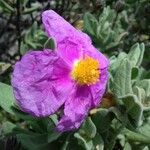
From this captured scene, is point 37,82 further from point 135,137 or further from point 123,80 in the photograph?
point 135,137

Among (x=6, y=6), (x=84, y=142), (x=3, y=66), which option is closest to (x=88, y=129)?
(x=84, y=142)

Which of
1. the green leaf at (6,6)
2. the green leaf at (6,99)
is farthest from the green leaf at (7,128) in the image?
the green leaf at (6,6)

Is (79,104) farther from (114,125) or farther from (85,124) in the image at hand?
(114,125)

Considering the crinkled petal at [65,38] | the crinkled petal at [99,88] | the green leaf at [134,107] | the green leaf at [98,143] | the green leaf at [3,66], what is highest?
the crinkled petal at [65,38]

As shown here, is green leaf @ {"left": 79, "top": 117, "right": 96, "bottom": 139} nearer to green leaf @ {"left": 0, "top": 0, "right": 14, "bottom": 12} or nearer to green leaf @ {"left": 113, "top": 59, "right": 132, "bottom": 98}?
green leaf @ {"left": 113, "top": 59, "right": 132, "bottom": 98}

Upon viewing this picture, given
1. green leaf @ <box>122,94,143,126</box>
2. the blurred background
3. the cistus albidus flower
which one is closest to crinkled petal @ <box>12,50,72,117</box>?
the cistus albidus flower

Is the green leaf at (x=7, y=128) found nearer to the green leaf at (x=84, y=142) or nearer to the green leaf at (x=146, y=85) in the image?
the green leaf at (x=84, y=142)

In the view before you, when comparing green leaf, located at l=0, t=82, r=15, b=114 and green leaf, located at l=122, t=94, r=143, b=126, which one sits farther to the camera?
green leaf, located at l=0, t=82, r=15, b=114
